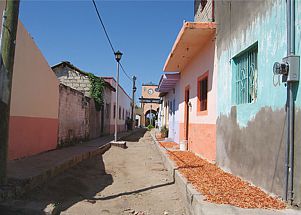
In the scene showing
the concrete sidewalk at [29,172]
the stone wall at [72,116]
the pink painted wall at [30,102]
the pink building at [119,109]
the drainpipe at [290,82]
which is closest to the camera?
the drainpipe at [290,82]

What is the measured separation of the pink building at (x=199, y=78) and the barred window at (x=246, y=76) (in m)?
1.47

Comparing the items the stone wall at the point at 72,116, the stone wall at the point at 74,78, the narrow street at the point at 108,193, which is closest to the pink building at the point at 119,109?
the stone wall at the point at 74,78

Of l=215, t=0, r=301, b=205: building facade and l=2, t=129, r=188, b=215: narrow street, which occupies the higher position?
l=215, t=0, r=301, b=205: building facade

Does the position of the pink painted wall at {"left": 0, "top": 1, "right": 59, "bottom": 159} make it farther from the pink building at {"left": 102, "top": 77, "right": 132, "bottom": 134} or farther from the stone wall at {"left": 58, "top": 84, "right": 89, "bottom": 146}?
the pink building at {"left": 102, "top": 77, "right": 132, "bottom": 134}

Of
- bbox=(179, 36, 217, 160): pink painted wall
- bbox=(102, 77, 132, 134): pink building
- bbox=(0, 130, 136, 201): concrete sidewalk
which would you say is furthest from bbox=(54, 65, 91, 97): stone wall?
bbox=(0, 130, 136, 201): concrete sidewalk

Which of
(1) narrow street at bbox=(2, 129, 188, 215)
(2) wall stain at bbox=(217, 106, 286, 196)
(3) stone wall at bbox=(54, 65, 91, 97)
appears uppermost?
(3) stone wall at bbox=(54, 65, 91, 97)

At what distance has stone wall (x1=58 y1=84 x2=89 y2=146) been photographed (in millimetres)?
12125

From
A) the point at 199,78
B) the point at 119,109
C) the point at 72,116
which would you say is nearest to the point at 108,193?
the point at 199,78

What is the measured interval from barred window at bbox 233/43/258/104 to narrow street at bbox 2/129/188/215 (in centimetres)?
231

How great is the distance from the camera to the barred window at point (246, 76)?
5.75 m

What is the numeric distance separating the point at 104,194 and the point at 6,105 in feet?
8.33

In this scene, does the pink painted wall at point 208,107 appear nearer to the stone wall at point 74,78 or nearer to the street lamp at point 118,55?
the street lamp at point 118,55

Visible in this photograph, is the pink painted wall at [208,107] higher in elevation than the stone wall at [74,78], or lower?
lower

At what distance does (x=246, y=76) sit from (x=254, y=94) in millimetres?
531
